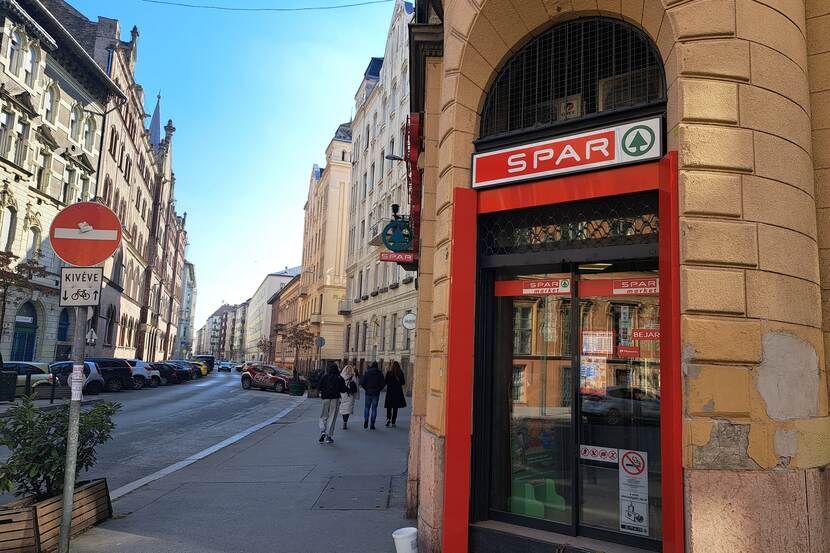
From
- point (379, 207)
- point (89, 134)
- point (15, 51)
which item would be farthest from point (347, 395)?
point (89, 134)

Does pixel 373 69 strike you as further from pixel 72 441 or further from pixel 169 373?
pixel 72 441

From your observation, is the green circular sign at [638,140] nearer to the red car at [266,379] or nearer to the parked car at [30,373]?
the parked car at [30,373]

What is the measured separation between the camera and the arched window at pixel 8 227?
2973cm

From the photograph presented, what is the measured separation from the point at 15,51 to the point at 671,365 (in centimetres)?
3547

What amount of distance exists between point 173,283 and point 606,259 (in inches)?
4162

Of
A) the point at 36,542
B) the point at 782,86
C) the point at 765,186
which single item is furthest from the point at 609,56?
the point at 36,542

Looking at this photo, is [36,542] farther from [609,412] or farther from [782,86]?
[782,86]

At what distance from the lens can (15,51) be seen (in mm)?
30031

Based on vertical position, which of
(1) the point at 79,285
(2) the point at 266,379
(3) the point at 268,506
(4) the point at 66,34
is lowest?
(3) the point at 268,506

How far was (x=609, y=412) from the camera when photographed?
575 cm

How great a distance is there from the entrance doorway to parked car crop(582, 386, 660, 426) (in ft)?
112

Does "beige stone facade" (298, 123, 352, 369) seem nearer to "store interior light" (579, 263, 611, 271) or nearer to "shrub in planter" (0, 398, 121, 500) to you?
"shrub in planter" (0, 398, 121, 500)

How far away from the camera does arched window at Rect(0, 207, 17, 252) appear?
29.7 metres

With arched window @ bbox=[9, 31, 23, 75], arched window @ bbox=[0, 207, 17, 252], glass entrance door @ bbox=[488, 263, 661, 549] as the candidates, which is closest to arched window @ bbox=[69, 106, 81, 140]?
arched window @ bbox=[9, 31, 23, 75]
